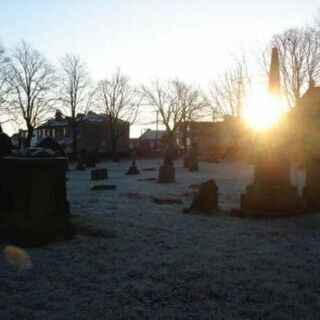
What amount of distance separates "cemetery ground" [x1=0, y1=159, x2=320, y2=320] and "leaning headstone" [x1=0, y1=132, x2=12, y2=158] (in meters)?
1.83

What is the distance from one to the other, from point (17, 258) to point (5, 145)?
3.58m

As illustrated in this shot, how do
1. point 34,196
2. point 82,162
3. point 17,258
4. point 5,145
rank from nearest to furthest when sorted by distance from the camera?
1. point 17,258
2. point 34,196
3. point 5,145
4. point 82,162

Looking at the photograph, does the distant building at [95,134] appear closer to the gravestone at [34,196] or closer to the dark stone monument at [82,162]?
the dark stone monument at [82,162]

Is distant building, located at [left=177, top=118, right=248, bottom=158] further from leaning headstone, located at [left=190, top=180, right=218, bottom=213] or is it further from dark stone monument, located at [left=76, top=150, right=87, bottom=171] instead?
leaning headstone, located at [left=190, top=180, right=218, bottom=213]

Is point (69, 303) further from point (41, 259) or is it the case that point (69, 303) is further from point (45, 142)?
point (45, 142)

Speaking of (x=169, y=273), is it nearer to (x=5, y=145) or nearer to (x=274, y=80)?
(x=5, y=145)

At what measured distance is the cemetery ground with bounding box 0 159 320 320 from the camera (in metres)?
5.00

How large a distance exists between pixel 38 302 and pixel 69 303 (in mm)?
311

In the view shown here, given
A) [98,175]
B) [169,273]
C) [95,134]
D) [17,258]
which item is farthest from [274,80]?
[95,134]

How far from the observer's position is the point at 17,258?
22.8ft

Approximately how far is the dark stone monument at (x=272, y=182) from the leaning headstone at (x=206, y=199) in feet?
2.11

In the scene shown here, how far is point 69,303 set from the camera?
510 centimetres

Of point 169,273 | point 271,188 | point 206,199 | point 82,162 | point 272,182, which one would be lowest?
point 169,273

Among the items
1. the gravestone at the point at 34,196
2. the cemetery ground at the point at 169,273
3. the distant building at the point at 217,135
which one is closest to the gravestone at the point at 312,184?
the cemetery ground at the point at 169,273
